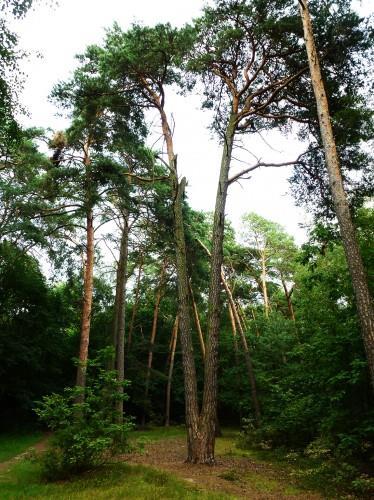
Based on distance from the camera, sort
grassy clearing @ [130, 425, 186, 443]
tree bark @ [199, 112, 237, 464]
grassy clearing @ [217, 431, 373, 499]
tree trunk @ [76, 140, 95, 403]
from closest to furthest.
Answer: grassy clearing @ [217, 431, 373, 499], tree bark @ [199, 112, 237, 464], tree trunk @ [76, 140, 95, 403], grassy clearing @ [130, 425, 186, 443]

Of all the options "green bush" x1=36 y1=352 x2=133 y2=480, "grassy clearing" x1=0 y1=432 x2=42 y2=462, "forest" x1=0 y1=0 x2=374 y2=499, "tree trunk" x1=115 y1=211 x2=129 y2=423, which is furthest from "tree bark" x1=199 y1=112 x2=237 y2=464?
"grassy clearing" x1=0 y1=432 x2=42 y2=462

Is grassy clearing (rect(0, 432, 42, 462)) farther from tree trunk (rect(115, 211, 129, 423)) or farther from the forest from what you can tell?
tree trunk (rect(115, 211, 129, 423))

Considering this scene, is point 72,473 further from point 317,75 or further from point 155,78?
point 155,78

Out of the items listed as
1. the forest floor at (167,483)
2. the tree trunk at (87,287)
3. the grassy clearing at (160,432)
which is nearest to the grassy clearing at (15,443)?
the tree trunk at (87,287)

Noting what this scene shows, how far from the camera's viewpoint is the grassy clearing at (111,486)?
18.2 feet

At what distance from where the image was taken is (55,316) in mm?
19344

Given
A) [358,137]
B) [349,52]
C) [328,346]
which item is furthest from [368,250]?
[349,52]

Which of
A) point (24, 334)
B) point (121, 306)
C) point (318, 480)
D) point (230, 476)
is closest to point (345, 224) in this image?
point (318, 480)

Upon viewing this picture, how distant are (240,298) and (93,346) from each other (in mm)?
10296

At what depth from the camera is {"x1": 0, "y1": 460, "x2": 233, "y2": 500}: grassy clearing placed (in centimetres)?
555

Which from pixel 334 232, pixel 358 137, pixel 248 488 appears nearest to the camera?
pixel 248 488

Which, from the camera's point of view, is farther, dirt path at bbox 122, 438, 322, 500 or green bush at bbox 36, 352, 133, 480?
green bush at bbox 36, 352, 133, 480

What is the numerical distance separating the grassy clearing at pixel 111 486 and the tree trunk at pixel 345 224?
332cm

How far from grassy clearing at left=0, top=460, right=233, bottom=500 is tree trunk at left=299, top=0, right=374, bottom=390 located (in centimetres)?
332
